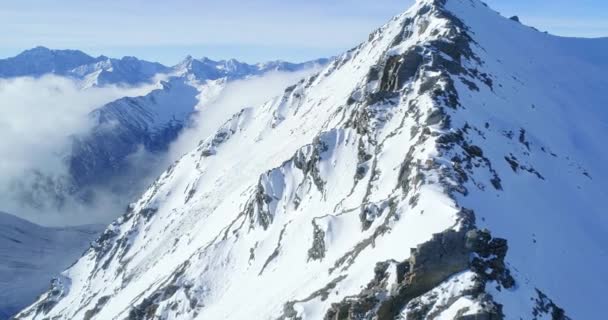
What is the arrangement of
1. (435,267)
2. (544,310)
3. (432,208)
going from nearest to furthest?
(435,267)
(544,310)
(432,208)

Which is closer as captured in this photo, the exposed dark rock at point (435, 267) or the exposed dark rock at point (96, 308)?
the exposed dark rock at point (435, 267)

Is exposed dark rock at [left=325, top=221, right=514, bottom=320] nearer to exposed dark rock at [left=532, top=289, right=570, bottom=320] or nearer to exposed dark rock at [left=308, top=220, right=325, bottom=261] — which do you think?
exposed dark rock at [left=532, top=289, right=570, bottom=320]

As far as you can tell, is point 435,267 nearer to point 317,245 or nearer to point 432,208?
point 432,208

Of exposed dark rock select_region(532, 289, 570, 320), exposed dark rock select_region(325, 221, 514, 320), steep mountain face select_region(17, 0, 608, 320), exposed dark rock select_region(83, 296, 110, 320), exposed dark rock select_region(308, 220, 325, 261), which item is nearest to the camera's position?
exposed dark rock select_region(325, 221, 514, 320)

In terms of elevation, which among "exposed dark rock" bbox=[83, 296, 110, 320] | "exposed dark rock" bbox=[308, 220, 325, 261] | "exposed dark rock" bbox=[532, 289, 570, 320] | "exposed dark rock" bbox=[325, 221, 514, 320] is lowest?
"exposed dark rock" bbox=[83, 296, 110, 320]

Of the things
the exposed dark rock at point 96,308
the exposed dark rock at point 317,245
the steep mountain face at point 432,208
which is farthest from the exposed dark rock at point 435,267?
the exposed dark rock at point 96,308

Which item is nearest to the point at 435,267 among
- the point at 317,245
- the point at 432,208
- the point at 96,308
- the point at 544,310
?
the point at 544,310

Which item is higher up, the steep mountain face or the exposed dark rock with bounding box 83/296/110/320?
the steep mountain face

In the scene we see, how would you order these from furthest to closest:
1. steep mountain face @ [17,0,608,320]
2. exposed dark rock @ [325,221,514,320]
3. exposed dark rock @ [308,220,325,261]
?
exposed dark rock @ [308,220,325,261], steep mountain face @ [17,0,608,320], exposed dark rock @ [325,221,514,320]

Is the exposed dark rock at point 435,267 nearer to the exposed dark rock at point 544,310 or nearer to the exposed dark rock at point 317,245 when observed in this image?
the exposed dark rock at point 544,310

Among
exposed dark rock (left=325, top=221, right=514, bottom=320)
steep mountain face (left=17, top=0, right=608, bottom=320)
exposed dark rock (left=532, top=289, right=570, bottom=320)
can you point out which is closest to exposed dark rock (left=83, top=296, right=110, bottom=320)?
steep mountain face (left=17, top=0, right=608, bottom=320)
